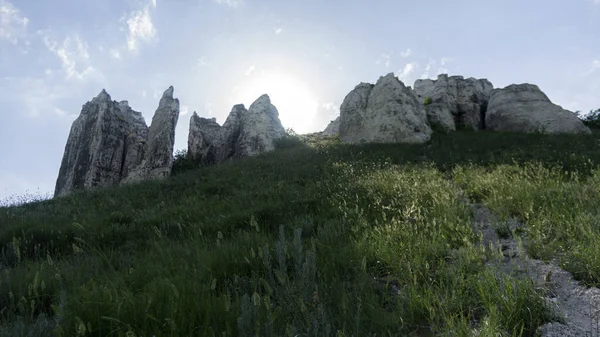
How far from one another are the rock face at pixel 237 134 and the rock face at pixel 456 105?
12.0 m

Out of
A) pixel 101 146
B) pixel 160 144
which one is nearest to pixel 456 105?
pixel 160 144

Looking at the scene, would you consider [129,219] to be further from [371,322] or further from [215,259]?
[371,322]

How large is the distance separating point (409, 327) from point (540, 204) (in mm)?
4094

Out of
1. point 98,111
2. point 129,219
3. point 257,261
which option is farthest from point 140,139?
point 257,261

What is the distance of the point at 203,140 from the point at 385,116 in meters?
13.9

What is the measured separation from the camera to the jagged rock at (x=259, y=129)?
82.3ft

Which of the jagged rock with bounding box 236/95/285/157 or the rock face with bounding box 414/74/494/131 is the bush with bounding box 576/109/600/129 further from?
the jagged rock with bounding box 236/95/285/157

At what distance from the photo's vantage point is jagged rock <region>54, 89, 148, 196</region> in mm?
23688

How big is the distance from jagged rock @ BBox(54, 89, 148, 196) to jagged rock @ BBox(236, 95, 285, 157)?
7.58m

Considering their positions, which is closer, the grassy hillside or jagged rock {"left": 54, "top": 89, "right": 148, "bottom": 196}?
the grassy hillside

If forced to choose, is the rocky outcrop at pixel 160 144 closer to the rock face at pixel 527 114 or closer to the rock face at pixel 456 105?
the rock face at pixel 456 105

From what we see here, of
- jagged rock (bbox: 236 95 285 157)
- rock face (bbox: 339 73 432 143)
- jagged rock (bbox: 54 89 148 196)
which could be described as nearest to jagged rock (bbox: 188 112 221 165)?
jagged rock (bbox: 236 95 285 157)

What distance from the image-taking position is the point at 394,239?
14.5 ft

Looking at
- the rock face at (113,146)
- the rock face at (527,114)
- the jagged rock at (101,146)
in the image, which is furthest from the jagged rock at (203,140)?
the rock face at (527,114)
